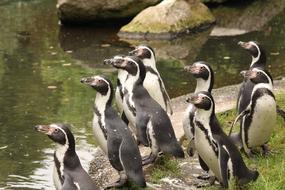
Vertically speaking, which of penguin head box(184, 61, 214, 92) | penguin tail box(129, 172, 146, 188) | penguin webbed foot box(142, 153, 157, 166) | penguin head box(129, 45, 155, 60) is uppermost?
penguin head box(184, 61, 214, 92)

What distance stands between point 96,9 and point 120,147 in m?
9.91

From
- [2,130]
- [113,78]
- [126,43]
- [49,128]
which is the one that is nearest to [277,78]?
[113,78]

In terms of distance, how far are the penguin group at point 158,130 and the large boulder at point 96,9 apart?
8.03 m

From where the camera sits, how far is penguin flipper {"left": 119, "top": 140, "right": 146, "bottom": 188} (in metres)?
6.05

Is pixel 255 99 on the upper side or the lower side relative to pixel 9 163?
upper

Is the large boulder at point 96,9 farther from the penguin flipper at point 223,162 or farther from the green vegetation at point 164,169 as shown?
the penguin flipper at point 223,162

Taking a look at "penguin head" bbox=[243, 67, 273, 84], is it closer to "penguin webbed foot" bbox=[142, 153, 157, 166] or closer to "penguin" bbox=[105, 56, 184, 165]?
"penguin" bbox=[105, 56, 184, 165]

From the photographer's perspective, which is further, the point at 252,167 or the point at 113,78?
the point at 113,78

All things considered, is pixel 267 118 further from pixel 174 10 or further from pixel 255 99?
pixel 174 10

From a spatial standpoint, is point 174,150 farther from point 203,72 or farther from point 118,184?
point 203,72

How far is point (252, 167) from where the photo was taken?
254 inches

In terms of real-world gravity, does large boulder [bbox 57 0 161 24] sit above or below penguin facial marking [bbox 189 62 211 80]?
below

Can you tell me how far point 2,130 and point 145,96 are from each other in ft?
9.67

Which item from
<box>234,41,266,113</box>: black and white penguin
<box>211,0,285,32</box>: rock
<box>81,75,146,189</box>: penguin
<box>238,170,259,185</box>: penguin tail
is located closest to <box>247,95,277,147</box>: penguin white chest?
<box>234,41,266,113</box>: black and white penguin
